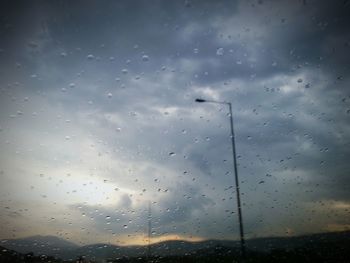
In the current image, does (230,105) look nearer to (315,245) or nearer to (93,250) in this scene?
(315,245)

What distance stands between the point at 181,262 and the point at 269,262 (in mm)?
5836

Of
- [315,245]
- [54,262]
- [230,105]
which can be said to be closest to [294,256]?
[315,245]

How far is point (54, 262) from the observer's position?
18875mm

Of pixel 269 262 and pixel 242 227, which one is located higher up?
pixel 242 227

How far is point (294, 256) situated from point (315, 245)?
1.78m

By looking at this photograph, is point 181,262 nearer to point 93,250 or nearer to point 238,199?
point 93,250

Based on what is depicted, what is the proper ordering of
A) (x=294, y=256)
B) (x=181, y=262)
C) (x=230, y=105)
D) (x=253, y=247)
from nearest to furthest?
(x=253, y=247) → (x=230, y=105) → (x=294, y=256) → (x=181, y=262)

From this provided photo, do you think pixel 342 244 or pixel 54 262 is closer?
pixel 54 262

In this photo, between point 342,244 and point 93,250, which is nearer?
point 93,250

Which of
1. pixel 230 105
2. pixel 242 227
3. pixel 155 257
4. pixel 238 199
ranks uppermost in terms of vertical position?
pixel 230 105

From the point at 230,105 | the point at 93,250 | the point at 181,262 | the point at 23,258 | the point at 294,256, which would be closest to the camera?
the point at 230,105

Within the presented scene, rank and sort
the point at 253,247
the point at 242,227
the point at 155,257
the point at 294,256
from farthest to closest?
the point at 155,257 → the point at 294,256 → the point at 253,247 → the point at 242,227

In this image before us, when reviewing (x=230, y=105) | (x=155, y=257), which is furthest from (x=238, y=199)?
(x=155, y=257)

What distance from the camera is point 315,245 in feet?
55.7
